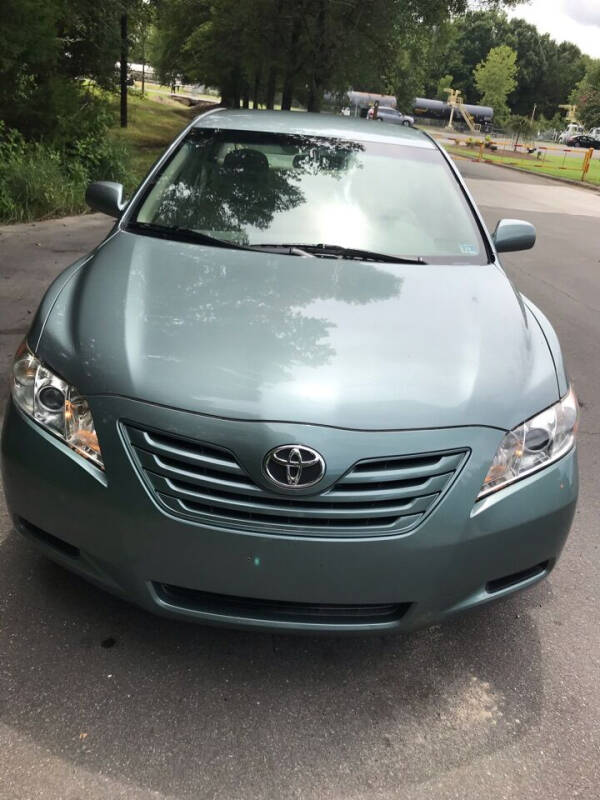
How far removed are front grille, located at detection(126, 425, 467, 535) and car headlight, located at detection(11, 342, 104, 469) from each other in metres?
0.17

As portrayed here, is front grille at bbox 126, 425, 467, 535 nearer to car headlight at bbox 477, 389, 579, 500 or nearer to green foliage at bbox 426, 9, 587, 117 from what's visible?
car headlight at bbox 477, 389, 579, 500

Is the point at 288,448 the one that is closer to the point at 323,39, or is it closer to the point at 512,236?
the point at 512,236

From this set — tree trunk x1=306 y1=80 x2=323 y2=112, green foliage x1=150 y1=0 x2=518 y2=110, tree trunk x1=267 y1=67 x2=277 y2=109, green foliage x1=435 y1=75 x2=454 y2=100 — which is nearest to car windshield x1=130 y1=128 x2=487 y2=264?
green foliage x1=150 y1=0 x2=518 y2=110

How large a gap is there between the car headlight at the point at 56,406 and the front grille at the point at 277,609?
0.45 meters

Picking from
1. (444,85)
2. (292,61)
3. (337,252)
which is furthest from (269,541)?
(444,85)

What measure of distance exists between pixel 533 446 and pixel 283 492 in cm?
80

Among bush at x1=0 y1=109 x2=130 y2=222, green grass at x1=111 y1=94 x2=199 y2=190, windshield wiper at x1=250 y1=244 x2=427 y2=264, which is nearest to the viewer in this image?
windshield wiper at x1=250 y1=244 x2=427 y2=264

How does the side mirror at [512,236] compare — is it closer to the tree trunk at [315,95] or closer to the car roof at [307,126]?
the car roof at [307,126]

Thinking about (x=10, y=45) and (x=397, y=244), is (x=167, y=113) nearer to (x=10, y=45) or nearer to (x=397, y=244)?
(x=10, y=45)

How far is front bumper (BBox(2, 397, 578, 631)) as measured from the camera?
1.90 meters

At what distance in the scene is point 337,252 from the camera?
303 centimetres

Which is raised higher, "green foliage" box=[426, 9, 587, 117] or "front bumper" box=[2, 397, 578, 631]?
"green foliage" box=[426, 9, 587, 117]

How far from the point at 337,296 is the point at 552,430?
35.2 inches

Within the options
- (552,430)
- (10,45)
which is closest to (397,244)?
(552,430)
